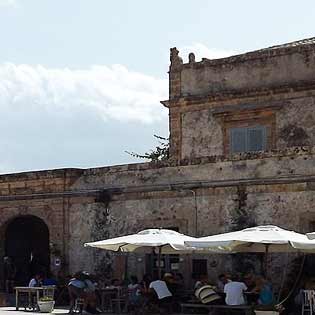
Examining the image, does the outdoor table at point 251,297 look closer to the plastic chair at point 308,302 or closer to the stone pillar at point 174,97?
the plastic chair at point 308,302

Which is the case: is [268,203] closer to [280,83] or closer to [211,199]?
[211,199]

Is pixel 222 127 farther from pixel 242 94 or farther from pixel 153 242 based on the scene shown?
pixel 153 242

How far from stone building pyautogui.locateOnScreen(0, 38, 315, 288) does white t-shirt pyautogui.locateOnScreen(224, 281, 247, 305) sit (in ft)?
9.35

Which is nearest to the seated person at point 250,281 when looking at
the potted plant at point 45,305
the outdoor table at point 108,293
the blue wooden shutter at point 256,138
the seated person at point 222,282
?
the seated person at point 222,282

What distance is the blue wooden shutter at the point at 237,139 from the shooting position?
25.9 metres

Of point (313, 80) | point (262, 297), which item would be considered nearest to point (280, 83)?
point (313, 80)

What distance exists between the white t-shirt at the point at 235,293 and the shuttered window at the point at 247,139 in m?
8.57

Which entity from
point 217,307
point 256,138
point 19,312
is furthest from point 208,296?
point 256,138

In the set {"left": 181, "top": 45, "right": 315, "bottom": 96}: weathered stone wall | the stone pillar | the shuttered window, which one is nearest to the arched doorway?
the stone pillar

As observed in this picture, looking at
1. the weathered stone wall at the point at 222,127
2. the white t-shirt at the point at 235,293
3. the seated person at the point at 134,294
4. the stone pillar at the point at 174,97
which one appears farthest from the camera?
the stone pillar at the point at 174,97

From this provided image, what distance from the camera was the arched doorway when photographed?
89.0 feet

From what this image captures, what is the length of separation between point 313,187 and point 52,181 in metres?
8.67

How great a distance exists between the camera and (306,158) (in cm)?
2019

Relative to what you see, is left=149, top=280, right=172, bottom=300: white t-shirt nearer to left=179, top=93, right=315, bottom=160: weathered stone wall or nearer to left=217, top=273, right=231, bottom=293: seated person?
left=217, top=273, right=231, bottom=293: seated person
